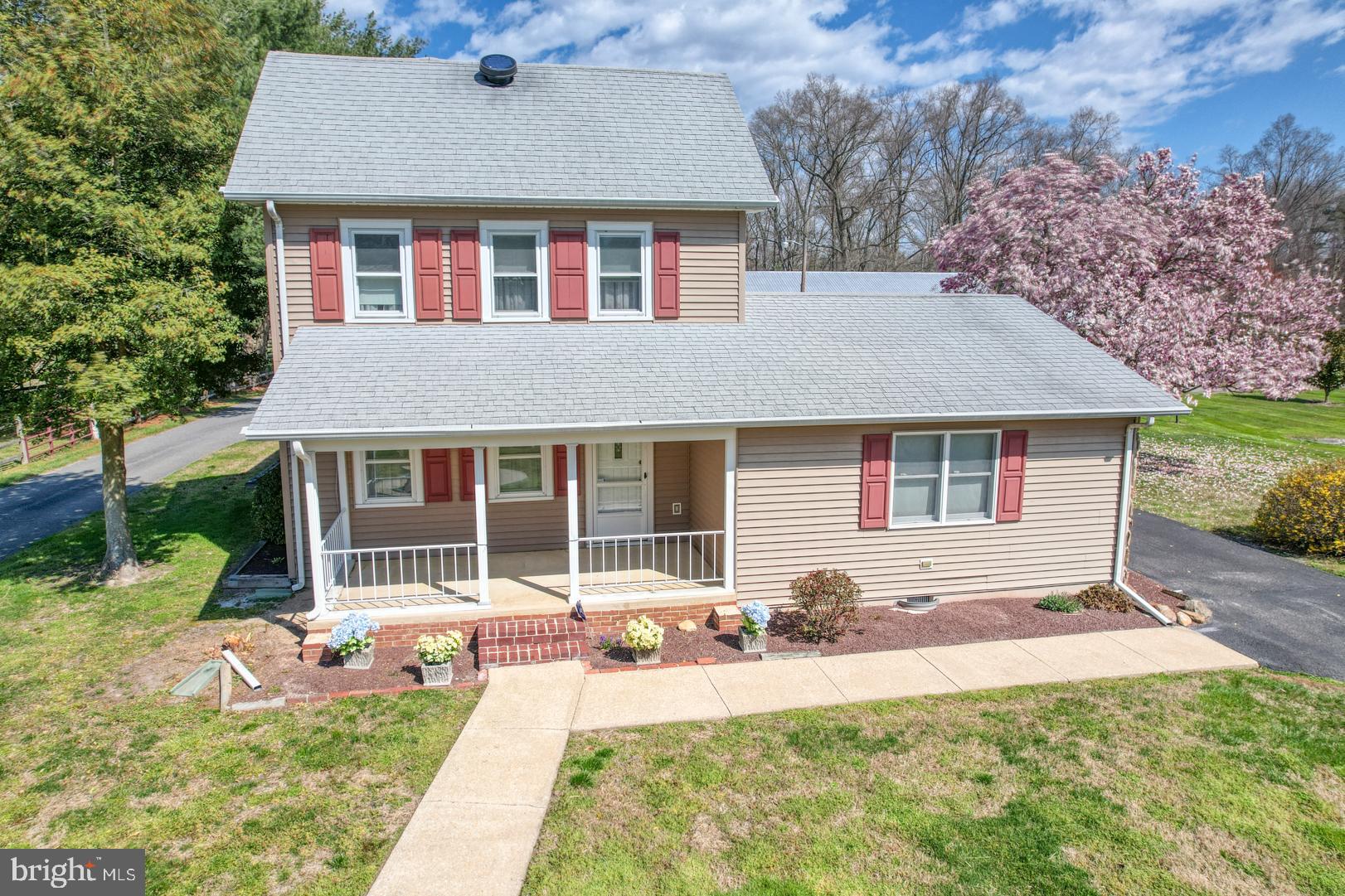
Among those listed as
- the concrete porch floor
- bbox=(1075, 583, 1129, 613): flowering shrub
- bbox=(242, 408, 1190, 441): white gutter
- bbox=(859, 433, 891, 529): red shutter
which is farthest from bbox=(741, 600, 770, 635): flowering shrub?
bbox=(1075, 583, 1129, 613): flowering shrub

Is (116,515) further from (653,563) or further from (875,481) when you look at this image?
(875,481)

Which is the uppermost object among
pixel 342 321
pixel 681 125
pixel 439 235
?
pixel 681 125

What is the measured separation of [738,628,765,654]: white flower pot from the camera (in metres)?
9.26

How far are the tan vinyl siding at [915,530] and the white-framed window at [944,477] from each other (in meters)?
0.18

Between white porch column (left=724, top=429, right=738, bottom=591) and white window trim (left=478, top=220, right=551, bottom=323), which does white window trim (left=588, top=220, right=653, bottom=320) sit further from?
white porch column (left=724, top=429, right=738, bottom=591)

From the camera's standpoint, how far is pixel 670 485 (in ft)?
40.8

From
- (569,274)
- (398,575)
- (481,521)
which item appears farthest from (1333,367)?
(398,575)

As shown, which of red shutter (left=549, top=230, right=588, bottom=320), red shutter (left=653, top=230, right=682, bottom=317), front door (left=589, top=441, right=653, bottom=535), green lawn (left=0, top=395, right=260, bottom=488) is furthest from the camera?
green lawn (left=0, top=395, right=260, bottom=488)

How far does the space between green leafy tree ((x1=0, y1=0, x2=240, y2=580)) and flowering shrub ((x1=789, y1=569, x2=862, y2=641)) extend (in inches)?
361

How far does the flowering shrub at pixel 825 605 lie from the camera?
9609 mm

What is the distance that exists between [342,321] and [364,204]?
1.75 meters

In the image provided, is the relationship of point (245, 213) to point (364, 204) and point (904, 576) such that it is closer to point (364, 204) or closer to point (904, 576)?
point (364, 204)

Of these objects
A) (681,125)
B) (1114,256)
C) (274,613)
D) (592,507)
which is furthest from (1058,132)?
(274,613)

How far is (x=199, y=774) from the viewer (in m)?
6.59
